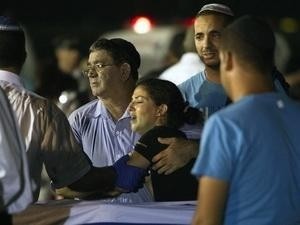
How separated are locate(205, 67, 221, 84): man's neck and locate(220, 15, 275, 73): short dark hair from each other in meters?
2.09

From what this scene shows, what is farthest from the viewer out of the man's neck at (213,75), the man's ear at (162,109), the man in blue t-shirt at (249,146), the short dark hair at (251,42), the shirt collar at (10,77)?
the man's neck at (213,75)

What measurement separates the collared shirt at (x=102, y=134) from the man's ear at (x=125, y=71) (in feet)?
0.72

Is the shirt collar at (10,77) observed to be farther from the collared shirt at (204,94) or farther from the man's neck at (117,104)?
the collared shirt at (204,94)

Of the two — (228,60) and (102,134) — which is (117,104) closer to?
(102,134)

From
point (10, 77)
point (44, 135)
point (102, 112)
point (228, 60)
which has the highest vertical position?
point (228, 60)

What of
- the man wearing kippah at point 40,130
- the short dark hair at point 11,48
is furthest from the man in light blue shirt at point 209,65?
the short dark hair at point 11,48

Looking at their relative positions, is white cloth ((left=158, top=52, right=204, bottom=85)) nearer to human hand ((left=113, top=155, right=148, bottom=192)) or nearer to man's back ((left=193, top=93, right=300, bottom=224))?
human hand ((left=113, top=155, right=148, bottom=192))

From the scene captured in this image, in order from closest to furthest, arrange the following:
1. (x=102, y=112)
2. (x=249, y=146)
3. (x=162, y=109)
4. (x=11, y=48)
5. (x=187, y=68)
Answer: (x=249, y=146) < (x=11, y=48) < (x=162, y=109) < (x=102, y=112) < (x=187, y=68)

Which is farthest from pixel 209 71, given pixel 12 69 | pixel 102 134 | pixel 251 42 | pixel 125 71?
pixel 251 42

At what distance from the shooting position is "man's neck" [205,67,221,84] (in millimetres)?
7483

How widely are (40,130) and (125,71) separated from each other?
5.22 ft

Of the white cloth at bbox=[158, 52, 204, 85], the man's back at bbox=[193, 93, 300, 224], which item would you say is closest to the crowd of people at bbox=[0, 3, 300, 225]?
the man's back at bbox=[193, 93, 300, 224]

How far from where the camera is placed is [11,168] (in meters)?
5.18

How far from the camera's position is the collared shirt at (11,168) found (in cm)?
518
